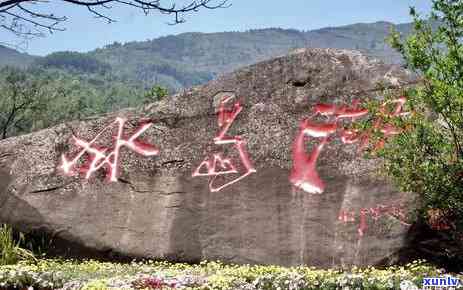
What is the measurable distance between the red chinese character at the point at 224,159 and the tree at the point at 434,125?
12.6 ft

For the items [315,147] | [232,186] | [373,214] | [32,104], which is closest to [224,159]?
[232,186]

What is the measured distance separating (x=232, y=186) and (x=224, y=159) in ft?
1.79

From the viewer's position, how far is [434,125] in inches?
313

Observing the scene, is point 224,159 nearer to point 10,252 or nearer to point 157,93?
point 10,252

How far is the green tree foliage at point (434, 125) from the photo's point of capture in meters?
7.34

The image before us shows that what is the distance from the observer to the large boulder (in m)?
10.7

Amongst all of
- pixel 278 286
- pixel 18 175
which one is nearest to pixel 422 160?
pixel 278 286

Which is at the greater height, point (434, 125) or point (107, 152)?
point (434, 125)

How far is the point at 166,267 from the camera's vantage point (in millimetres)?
11133

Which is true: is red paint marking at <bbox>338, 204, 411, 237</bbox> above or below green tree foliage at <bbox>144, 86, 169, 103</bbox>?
below

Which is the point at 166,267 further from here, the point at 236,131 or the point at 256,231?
the point at 236,131

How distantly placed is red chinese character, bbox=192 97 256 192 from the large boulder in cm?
4

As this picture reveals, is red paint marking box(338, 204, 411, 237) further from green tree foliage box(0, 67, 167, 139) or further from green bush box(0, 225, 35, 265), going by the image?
green tree foliage box(0, 67, 167, 139)

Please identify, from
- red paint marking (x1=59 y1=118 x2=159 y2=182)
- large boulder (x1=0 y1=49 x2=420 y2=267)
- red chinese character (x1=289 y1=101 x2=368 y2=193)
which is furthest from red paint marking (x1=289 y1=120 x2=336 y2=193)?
red paint marking (x1=59 y1=118 x2=159 y2=182)
